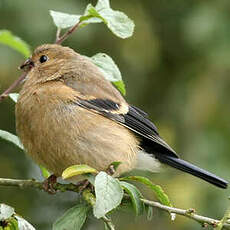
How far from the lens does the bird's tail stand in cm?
436

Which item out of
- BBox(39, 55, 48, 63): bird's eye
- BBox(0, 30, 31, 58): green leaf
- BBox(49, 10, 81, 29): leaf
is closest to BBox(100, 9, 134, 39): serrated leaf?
BBox(49, 10, 81, 29): leaf

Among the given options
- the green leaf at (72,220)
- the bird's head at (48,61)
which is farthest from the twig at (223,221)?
the bird's head at (48,61)

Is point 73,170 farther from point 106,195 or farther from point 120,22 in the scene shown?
point 120,22

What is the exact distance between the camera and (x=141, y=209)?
3.25 meters

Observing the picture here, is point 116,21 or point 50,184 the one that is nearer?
point 116,21

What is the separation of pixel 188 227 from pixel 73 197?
1.25 metres

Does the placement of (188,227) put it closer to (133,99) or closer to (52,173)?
(133,99)

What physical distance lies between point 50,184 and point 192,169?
1.07 metres

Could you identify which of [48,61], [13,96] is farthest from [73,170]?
[48,61]

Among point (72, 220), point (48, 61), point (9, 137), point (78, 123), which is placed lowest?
point (72, 220)

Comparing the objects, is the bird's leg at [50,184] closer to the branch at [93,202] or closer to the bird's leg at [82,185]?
the branch at [93,202]

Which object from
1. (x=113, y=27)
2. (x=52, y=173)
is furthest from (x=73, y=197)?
(x=113, y=27)

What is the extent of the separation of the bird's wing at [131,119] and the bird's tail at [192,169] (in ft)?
0.15

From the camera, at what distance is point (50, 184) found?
158 inches
